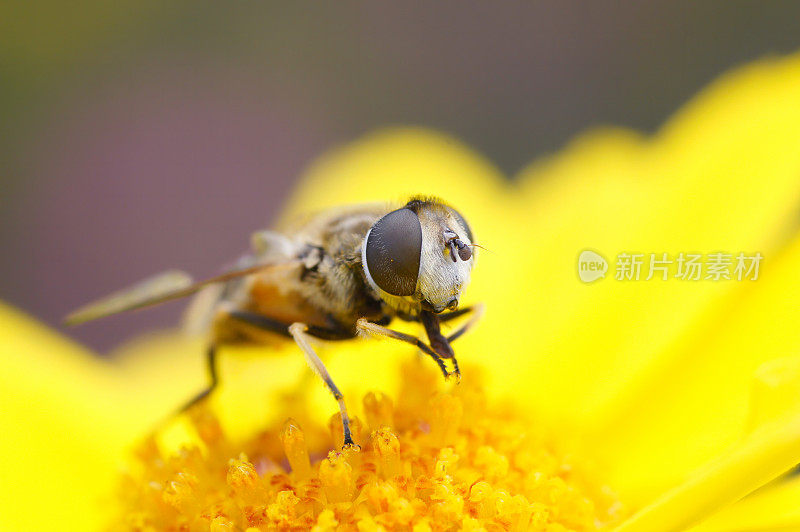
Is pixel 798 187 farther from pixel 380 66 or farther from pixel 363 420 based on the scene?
pixel 380 66

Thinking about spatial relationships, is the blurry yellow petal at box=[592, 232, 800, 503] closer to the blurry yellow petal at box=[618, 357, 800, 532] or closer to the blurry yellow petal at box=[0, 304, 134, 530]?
the blurry yellow petal at box=[618, 357, 800, 532]

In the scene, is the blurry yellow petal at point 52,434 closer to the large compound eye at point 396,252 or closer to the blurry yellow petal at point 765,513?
the large compound eye at point 396,252

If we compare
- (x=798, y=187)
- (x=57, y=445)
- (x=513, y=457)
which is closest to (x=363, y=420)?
(x=513, y=457)

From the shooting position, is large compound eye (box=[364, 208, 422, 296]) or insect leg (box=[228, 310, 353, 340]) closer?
large compound eye (box=[364, 208, 422, 296])

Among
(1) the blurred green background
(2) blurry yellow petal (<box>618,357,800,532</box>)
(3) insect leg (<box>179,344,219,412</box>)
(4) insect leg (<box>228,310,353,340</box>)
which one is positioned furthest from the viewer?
(1) the blurred green background

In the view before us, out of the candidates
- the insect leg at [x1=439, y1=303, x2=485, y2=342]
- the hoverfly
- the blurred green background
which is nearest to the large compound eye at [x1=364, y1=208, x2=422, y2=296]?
the hoverfly

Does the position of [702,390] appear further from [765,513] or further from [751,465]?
[751,465]

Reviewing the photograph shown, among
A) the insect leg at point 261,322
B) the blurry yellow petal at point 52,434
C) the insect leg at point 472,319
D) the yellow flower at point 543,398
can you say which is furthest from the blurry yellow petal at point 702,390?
the blurry yellow petal at point 52,434

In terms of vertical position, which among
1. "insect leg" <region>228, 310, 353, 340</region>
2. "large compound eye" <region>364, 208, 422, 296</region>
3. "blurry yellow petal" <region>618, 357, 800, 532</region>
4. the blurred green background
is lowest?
"blurry yellow petal" <region>618, 357, 800, 532</region>
